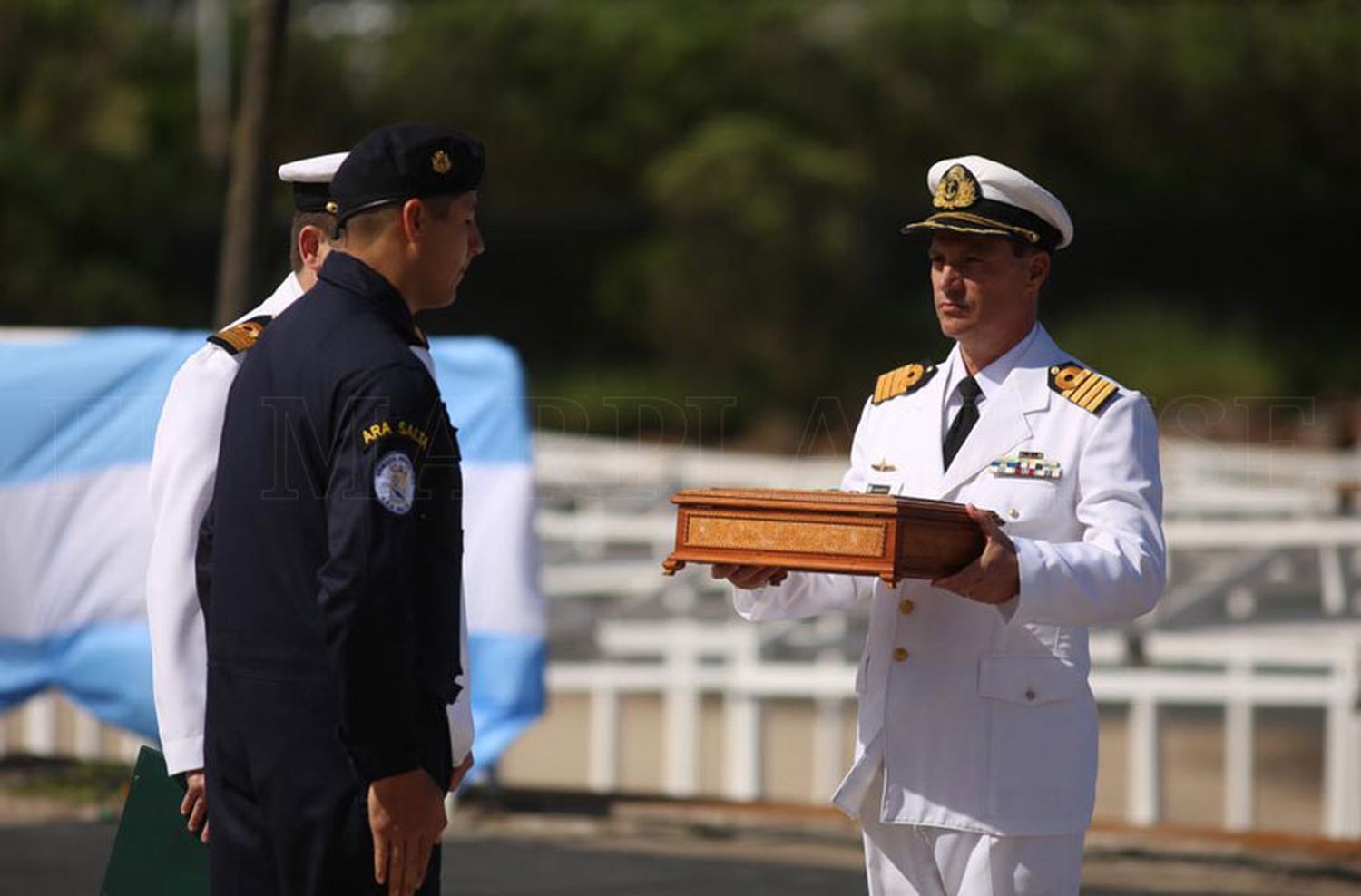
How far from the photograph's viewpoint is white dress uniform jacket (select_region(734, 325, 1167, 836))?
13.7 ft

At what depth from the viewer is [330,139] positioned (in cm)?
3419

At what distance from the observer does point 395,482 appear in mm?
3371

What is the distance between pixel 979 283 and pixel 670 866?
3.85 m

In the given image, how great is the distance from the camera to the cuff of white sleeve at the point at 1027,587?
3.92 metres

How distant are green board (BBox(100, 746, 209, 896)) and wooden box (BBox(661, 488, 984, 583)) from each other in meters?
1.16

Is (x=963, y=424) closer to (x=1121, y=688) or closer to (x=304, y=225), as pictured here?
(x=304, y=225)

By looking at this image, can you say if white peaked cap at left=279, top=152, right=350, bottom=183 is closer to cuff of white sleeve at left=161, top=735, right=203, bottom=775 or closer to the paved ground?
cuff of white sleeve at left=161, top=735, right=203, bottom=775

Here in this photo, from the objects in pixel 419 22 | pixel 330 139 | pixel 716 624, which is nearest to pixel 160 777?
pixel 716 624

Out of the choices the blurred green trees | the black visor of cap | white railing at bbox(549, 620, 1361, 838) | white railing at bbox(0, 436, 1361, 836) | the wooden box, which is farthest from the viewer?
the blurred green trees

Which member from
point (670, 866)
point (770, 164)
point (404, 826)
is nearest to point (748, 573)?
point (404, 826)

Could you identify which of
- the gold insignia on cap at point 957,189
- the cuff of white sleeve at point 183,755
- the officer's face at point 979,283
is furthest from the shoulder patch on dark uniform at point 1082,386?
the cuff of white sleeve at point 183,755

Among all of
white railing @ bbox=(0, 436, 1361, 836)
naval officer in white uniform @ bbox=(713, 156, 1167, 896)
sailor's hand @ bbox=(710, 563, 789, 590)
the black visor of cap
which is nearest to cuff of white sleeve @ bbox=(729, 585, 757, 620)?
naval officer in white uniform @ bbox=(713, 156, 1167, 896)

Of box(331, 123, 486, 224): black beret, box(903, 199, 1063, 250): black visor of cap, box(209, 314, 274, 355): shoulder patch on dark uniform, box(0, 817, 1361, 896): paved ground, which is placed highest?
box(903, 199, 1063, 250): black visor of cap

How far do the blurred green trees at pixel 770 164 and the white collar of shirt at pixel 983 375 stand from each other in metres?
25.5
